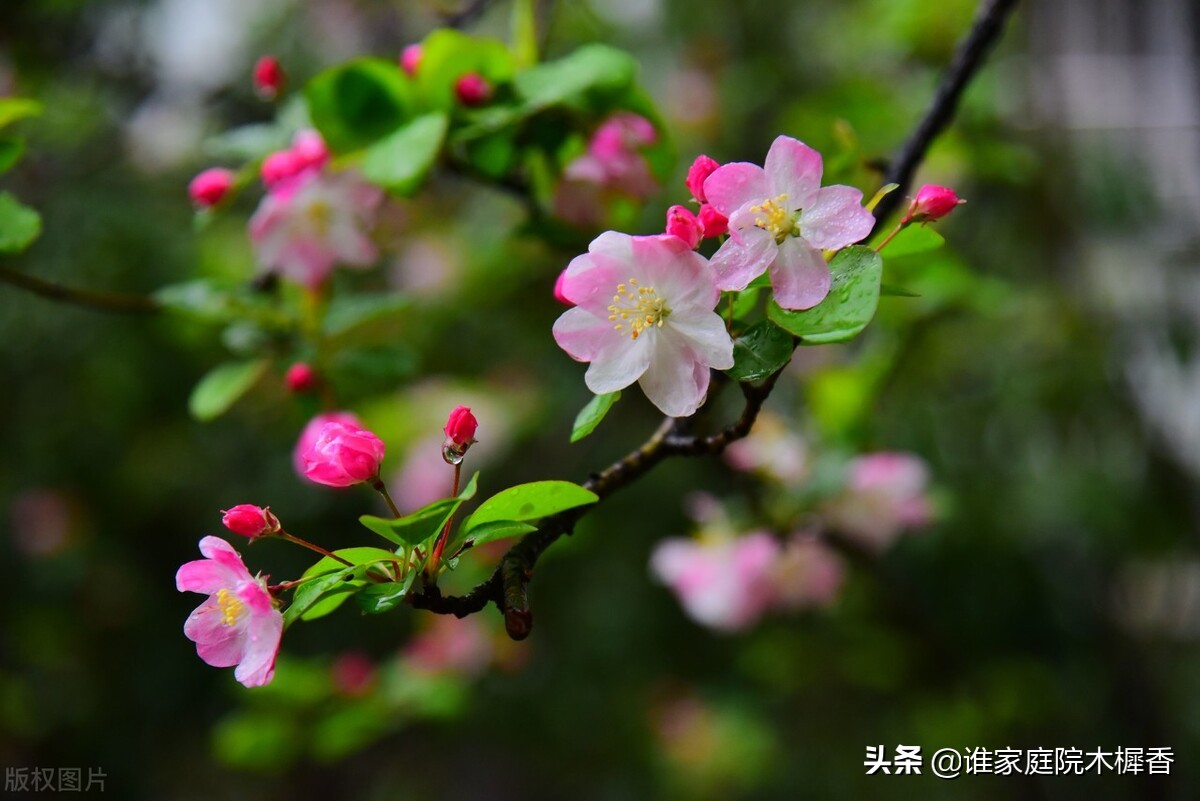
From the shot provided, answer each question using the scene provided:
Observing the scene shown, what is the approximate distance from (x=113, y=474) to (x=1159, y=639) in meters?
2.33

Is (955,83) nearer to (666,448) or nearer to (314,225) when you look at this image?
(666,448)

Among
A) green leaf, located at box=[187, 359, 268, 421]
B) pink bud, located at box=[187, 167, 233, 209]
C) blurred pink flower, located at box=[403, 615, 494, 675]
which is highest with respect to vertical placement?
pink bud, located at box=[187, 167, 233, 209]

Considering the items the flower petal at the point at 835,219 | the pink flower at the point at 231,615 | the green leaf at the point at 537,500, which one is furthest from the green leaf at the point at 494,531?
the flower petal at the point at 835,219

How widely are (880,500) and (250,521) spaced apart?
0.80 metres

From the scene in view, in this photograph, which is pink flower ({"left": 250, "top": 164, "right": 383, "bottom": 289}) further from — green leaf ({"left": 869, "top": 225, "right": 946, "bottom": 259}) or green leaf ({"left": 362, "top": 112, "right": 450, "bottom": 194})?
green leaf ({"left": 869, "top": 225, "right": 946, "bottom": 259})

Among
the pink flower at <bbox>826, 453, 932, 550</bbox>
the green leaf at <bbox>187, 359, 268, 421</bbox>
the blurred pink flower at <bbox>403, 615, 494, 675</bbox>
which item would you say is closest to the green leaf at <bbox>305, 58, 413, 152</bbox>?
the green leaf at <bbox>187, 359, 268, 421</bbox>

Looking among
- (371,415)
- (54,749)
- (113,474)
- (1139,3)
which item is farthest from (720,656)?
(1139,3)

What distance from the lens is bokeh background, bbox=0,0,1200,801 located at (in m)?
1.60

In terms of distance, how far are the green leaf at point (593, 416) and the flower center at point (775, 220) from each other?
0.12 meters

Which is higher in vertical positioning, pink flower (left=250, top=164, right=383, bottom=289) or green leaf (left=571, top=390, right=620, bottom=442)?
green leaf (left=571, top=390, right=620, bottom=442)

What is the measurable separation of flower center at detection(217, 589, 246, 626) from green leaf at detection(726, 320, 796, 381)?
0.29 metres

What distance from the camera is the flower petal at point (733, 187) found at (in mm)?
508

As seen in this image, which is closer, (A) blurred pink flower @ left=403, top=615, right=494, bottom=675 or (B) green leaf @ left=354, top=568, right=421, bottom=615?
(B) green leaf @ left=354, top=568, right=421, bottom=615

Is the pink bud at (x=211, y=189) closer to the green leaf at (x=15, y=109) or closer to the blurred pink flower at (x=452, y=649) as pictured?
the green leaf at (x=15, y=109)
